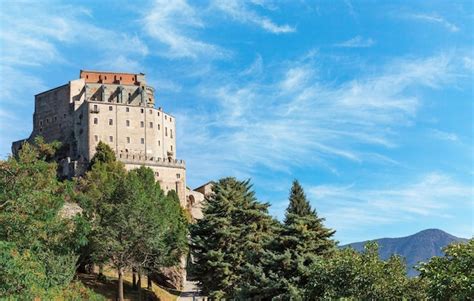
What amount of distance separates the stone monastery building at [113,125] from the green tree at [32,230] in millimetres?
63694

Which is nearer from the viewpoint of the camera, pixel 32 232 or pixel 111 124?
pixel 32 232

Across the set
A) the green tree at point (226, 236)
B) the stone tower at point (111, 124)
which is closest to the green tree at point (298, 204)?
the green tree at point (226, 236)

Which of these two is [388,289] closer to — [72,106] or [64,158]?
[64,158]

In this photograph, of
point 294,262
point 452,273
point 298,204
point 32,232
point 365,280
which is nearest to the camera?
point 452,273

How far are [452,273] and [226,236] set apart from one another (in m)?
22.7

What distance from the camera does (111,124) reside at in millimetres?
113125

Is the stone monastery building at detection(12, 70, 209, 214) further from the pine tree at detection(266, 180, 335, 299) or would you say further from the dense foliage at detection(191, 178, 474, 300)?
the pine tree at detection(266, 180, 335, 299)

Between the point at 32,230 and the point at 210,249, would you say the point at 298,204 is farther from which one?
the point at 32,230

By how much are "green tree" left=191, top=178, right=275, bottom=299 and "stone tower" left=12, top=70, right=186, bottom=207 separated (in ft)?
209

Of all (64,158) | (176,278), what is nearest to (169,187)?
(64,158)

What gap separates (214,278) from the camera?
40.8 metres

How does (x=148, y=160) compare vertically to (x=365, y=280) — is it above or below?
above

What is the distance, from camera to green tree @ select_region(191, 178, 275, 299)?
40156mm

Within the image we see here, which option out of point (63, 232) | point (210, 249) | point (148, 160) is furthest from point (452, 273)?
point (148, 160)
